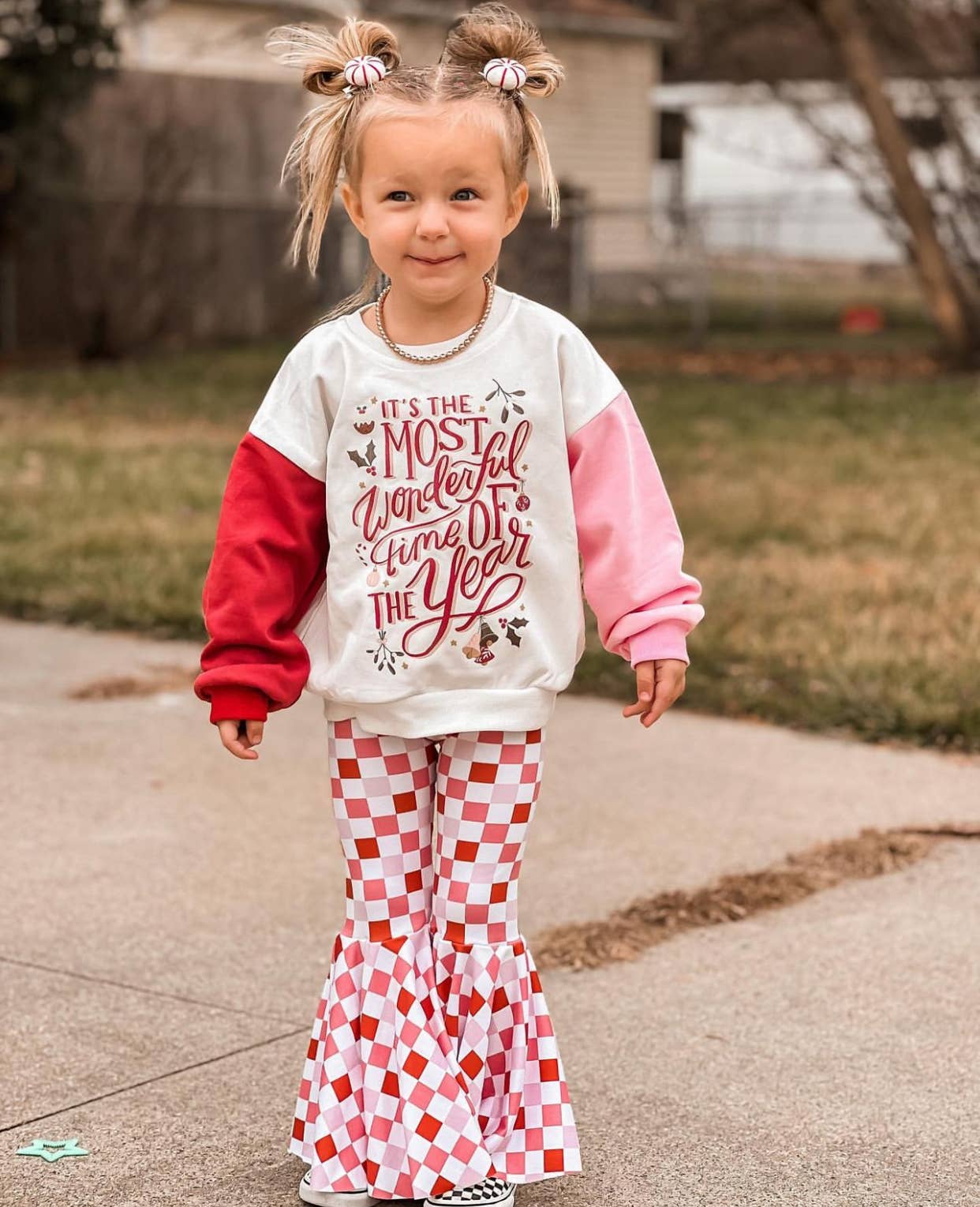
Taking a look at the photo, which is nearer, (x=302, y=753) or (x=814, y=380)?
(x=302, y=753)

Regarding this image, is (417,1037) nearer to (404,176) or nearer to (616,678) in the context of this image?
(404,176)

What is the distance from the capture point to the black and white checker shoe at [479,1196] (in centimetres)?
253

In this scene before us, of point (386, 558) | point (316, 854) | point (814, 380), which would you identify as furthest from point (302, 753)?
point (814, 380)

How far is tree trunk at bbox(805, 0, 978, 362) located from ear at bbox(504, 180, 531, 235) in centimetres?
1205

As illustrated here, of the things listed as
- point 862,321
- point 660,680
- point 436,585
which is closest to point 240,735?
point 436,585

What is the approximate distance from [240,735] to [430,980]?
1.38ft

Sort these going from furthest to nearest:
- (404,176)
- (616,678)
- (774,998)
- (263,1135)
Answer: (616,678) → (774,998) → (263,1135) → (404,176)

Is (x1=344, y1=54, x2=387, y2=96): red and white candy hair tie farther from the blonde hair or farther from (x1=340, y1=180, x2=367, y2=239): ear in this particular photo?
(x1=340, y1=180, x2=367, y2=239): ear

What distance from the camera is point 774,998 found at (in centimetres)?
342

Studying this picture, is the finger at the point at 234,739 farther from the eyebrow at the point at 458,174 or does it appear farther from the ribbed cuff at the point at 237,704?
the eyebrow at the point at 458,174

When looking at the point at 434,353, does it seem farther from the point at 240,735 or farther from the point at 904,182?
the point at 904,182

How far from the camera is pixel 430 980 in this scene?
8.53 ft

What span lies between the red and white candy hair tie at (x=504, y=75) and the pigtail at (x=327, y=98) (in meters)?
0.15

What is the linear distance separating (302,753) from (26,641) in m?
1.68
